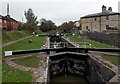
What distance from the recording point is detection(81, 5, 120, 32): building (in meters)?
27.4

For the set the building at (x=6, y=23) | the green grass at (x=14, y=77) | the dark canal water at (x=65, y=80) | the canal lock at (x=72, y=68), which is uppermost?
the building at (x=6, y=23)

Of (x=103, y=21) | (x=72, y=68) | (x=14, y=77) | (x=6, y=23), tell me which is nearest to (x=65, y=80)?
(x=72, y=68)

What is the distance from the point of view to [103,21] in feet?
96.4

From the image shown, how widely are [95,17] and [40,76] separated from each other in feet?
99.7

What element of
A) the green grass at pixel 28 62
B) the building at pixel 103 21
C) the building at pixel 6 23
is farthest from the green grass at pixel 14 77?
the building at pixel 103 21

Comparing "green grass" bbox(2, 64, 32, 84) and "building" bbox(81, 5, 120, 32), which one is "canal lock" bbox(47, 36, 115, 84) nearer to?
"green grass" bbox(2, 64, 32, 84)

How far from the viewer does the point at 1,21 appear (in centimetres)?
2631

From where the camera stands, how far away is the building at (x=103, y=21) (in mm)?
27438

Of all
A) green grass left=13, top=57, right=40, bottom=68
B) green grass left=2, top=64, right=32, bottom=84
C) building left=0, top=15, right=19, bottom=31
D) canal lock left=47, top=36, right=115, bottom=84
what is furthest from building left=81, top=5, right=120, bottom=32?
green grass left=2, top=64, right=32, bottom=84

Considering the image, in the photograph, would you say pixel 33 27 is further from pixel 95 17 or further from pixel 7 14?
pixel 95 17

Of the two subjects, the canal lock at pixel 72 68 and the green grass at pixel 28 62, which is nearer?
the green grass at pixel 28 62

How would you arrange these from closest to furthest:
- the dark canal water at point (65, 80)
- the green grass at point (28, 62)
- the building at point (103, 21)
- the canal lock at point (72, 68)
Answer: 1. the green grass at point (28, 62)
2. the dark canal water at point (65, 80)
3. the canal lock at point (72, 68)
4. the building at point (103, 21)

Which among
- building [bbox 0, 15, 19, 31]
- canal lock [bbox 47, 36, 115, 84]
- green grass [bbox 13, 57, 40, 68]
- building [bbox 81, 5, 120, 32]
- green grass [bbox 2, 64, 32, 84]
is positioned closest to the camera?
green grass [bbox 2, 64, 32, 84]

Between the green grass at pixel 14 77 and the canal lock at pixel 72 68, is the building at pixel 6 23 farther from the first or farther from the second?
the green grass at pixel 14 77
